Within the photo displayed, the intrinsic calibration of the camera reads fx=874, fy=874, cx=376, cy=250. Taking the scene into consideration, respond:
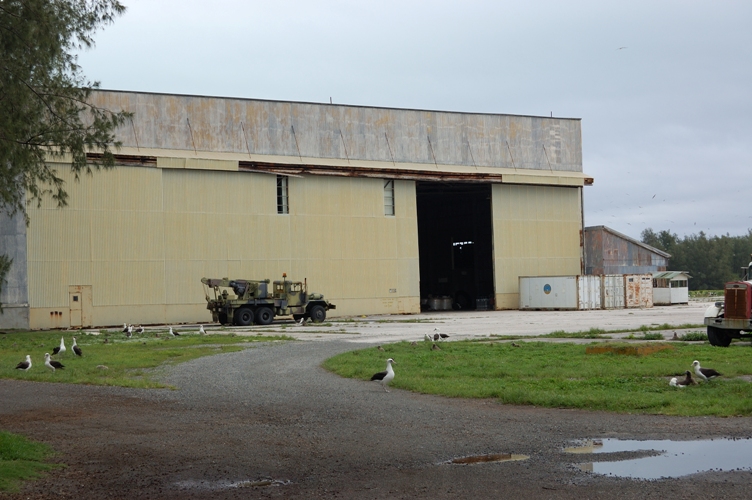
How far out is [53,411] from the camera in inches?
582

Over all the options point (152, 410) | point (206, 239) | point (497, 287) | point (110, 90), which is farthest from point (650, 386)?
point (497, 287)

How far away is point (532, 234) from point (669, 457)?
177 ft

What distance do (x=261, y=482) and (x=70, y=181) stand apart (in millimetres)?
40774

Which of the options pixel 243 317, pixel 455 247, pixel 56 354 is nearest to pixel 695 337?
pixel 56 354

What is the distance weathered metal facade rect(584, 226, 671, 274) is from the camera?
225 ft

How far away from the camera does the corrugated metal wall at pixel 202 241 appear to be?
46219mm

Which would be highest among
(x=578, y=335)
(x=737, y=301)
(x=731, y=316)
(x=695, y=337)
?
(x=737, y=301)

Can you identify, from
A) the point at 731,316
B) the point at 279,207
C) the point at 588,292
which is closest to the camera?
the point at 731,316

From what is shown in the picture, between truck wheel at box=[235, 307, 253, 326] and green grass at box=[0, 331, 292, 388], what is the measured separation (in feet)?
26.0

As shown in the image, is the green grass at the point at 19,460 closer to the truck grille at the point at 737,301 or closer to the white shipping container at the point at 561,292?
the truck grille at the point at 737,301

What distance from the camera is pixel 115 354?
27.2 metres

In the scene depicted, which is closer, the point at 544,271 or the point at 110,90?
the point at 110,90

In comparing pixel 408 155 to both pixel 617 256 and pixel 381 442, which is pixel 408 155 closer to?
pixel 617 256

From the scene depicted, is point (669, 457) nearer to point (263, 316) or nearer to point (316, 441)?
point (316, 441)
